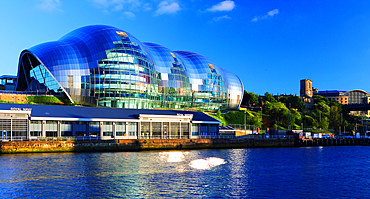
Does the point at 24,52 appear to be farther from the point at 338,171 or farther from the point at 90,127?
the point at 338,171

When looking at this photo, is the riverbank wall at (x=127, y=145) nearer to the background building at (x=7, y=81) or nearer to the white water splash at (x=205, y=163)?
the white water splash at (x=205, y=163)

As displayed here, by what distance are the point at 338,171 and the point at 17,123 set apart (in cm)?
6341

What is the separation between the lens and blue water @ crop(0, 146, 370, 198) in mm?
39906

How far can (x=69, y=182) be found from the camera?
44.1 meters

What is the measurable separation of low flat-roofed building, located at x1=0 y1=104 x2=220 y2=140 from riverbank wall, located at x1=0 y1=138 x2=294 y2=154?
4.19 meters

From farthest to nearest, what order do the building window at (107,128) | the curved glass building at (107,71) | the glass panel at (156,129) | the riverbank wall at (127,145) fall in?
the curved glass building at (107,71), the glass panel at (156,129), the building window at (107,128), the riverbank wall at (127,145)

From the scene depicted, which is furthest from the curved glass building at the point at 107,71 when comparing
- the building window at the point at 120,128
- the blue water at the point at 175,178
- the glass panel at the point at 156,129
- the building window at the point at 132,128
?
the blue water at the point at 175,178

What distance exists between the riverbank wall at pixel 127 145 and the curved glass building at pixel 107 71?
42880 millimetres

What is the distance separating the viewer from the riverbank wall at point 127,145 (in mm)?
73175

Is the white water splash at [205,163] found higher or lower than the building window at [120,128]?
lower

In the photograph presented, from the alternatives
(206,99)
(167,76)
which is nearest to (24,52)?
(167,76)

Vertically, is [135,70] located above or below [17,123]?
above

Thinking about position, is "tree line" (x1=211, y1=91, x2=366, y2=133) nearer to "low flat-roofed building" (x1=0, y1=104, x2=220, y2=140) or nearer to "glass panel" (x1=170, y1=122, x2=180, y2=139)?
"low flat-roofed building" (x1=0, y1=104, x2=220, y2=140)

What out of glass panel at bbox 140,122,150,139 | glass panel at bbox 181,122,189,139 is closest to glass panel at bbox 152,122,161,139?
glass panel at bbox 140,122,150,139
